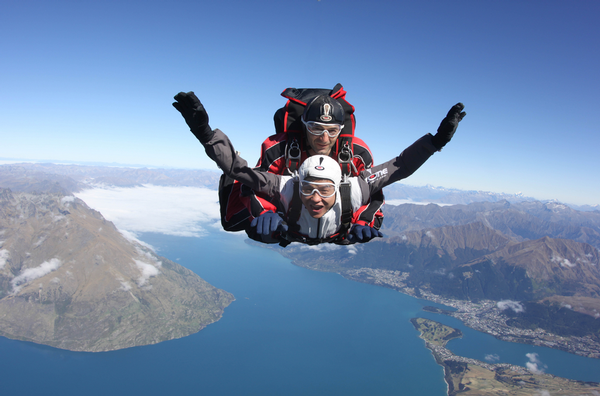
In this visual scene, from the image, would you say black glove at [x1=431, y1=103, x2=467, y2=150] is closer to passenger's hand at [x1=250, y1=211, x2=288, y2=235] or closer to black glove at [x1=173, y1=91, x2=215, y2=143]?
passenger's hand at [x1=250, y1=211, x2=288, y2=235]

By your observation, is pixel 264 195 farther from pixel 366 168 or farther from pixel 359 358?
pixel 359 358

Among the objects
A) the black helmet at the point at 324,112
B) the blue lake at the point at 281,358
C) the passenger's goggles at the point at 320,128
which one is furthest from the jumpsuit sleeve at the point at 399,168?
the blue lake at the point at 281,358

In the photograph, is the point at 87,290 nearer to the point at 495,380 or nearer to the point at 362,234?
the point at 495,380

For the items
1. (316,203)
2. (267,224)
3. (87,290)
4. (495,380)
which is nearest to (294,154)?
(316,203)

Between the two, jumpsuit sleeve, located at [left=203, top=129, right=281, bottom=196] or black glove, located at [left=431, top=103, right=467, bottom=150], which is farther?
black glove, located at [left=431, top=103, right=467, bottom=150]

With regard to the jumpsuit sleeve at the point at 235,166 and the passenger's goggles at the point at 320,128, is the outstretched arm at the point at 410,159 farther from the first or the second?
the jumpsuit sleeve at the point at 235,166

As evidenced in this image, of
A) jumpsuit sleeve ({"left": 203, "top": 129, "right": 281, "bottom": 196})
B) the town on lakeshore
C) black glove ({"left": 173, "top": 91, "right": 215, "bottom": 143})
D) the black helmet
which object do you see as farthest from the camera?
the town on lakeshore

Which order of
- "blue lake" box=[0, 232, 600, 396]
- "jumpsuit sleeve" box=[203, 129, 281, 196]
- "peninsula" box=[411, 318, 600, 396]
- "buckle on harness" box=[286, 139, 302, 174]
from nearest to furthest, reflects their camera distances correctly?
"jumpsuit sleeve" box=[203, 129, 281, 196], "buckle on harness" box=[286, 139, 302, 174], "blue lake" box=[0, 232, 600, 396], "peninsula" box=[411, 318, 600, 396]

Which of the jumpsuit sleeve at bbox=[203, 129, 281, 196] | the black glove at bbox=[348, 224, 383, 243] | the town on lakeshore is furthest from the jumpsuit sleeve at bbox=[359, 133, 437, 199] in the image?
the town on lakeshore
